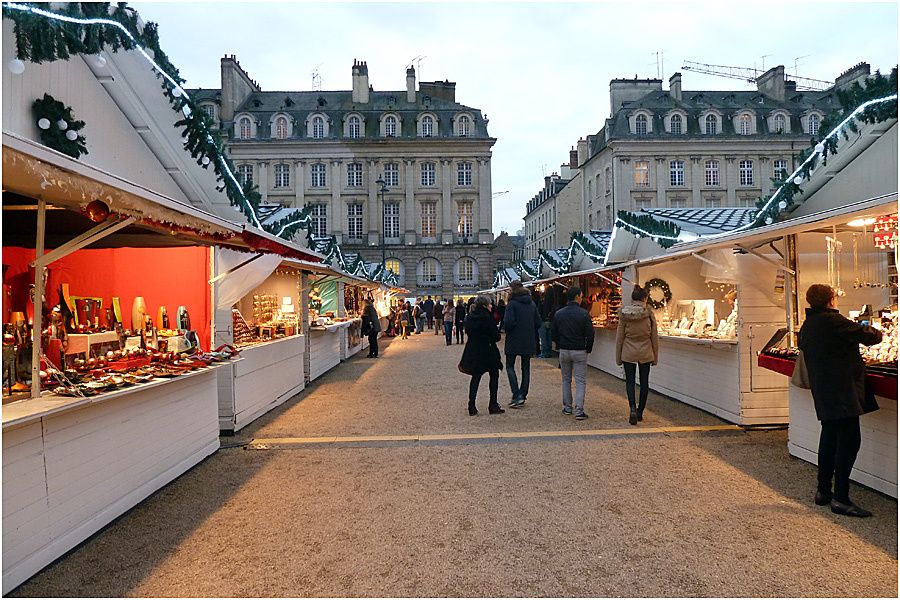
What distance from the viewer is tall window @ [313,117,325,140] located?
173 ft

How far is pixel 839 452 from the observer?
14.7 feet

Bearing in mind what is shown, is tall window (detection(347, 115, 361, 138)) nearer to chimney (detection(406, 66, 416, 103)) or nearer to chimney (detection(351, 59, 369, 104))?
chimney (detection(351, 59, 369, 104))

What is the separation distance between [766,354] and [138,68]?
304 inches

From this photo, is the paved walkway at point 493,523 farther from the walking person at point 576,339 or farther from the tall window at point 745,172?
the tall window at point 745,172

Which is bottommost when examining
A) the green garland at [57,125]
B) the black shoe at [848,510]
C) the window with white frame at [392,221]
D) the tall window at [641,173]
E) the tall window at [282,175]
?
the black shoe at [848,510]

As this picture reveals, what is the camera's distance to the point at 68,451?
3959mm

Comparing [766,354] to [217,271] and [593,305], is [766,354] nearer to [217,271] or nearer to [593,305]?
[217,271]

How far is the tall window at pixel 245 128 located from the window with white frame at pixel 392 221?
1254 centimetres

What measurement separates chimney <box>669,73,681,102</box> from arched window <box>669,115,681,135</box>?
2.23 meters

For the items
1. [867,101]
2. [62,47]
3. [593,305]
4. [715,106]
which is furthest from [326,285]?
[715,106]

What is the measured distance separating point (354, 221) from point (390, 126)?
8533 mm

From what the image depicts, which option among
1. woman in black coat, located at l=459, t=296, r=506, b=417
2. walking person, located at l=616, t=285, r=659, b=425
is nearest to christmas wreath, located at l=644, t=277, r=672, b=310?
walking person, located at l=616, t=285, r=659, b=425

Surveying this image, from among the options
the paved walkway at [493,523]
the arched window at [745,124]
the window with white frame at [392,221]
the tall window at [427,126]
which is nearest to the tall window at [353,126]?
the tall window at [427,126]

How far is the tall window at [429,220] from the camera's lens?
182ft
